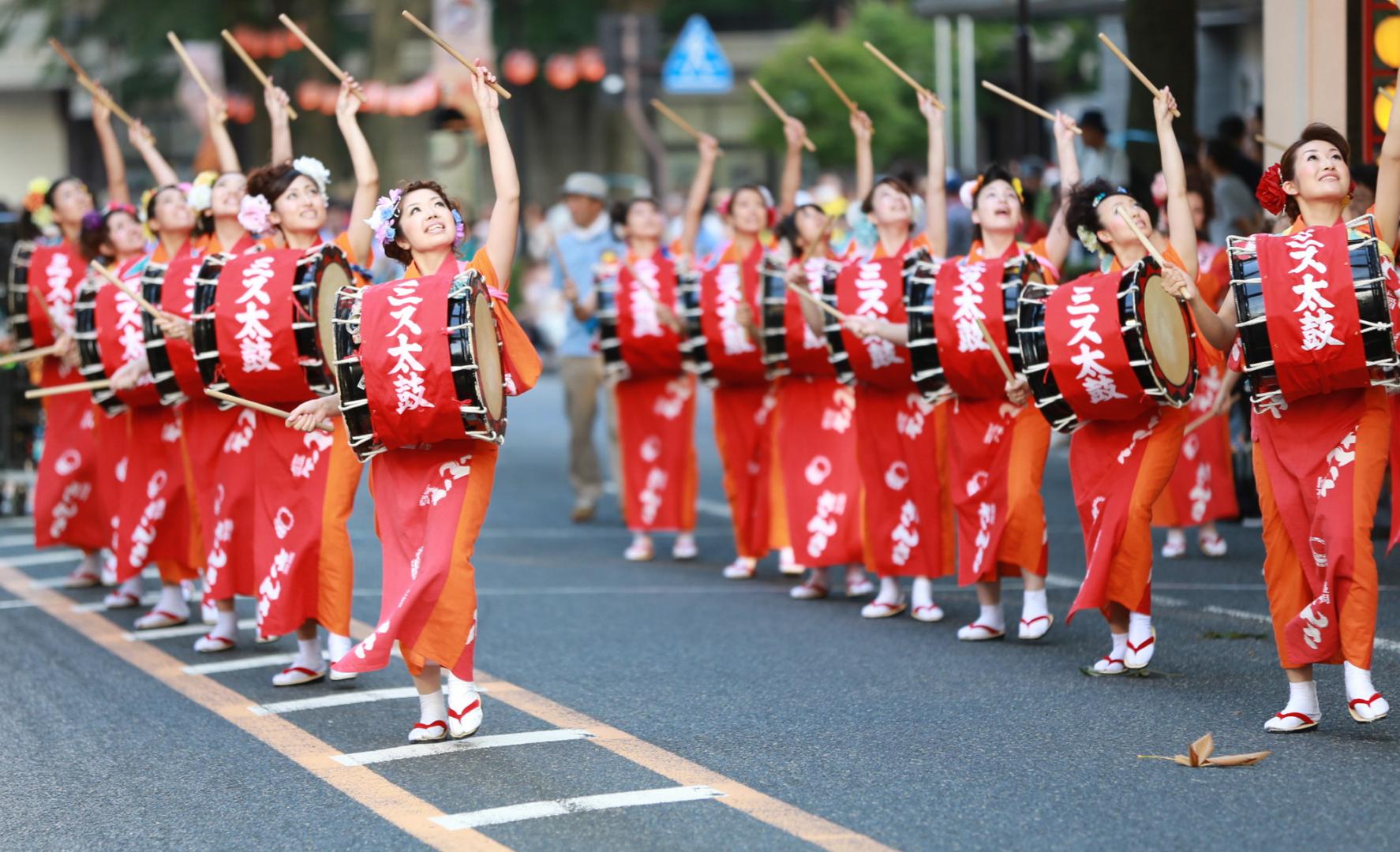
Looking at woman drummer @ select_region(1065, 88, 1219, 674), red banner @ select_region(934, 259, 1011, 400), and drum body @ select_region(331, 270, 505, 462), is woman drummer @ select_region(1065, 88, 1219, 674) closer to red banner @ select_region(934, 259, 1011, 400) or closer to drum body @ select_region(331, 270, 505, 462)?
red banner @ select_region(934, 259, 1011, 400)

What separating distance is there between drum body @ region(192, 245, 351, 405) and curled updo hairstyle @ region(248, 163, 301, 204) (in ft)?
0.92

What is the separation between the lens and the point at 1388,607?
850cm

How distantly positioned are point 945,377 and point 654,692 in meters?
1.94

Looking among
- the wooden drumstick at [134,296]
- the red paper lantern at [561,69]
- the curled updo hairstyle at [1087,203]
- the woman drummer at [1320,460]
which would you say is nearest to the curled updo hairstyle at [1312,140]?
the woman drummer at [1320,460]

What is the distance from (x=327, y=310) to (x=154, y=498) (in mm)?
1975

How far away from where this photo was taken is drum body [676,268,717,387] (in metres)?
10.4

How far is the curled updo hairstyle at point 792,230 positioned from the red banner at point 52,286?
355cm

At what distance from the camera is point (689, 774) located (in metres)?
5.94

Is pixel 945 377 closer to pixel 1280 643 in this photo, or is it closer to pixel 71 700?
pixel 1280 643

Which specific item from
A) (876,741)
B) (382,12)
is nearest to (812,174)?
(382,12)

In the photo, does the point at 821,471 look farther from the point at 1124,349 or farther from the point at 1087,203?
the point at 1124,349

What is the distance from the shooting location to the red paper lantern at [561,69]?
33.0m

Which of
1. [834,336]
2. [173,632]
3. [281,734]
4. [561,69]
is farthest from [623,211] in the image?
[561,69]

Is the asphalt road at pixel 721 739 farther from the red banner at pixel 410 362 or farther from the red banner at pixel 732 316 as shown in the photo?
the red banner at pixel 732 316
